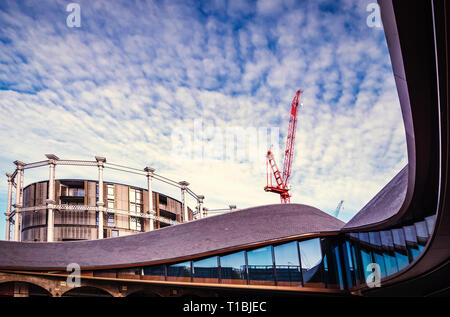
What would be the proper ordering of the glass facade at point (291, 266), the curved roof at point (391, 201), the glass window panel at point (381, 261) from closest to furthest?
the curved roof at point (391, 201)
the glass window panel at point (381, 261)
the glass facade at point (291, 266)

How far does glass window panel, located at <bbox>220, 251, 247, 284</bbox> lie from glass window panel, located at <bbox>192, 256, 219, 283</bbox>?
48cm

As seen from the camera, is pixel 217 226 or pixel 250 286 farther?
pixel 217 226

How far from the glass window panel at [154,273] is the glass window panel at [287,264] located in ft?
30.7

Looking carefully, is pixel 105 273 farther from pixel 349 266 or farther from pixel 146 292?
pixel 349 266

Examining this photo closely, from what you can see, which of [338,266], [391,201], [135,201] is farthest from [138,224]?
[391,201]

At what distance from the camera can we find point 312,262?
22.9 meters

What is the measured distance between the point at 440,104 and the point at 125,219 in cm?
5776

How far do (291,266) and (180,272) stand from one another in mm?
8664

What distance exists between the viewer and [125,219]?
5819 cm

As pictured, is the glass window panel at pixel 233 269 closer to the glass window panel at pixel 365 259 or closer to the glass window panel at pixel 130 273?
the glass window panel at pixel 130 273

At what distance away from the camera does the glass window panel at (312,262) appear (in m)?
22.3

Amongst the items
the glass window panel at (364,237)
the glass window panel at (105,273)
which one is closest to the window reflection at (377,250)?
the glass window panel at (364,237)
